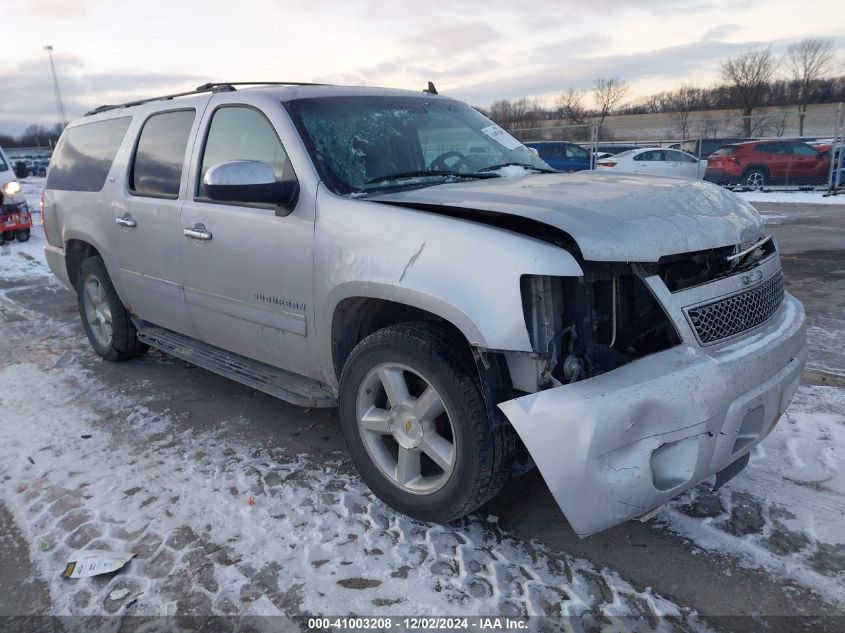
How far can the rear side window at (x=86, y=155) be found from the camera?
475cm

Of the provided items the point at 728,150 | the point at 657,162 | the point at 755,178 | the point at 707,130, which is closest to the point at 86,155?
the point at 657,162

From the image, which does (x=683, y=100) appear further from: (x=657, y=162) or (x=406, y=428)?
(x=406, y=428)

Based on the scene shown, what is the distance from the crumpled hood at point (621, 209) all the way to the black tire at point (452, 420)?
22.4 inches

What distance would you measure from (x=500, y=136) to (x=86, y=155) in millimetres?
3281

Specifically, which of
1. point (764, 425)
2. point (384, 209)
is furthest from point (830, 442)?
point (384, 209)

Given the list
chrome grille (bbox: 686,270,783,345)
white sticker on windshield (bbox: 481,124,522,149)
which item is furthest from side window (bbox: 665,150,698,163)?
chrome grille (bbox: 686,270,783,345)

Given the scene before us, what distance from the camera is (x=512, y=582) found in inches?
96.9

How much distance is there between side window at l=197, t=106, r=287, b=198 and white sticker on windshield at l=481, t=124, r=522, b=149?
1408mm

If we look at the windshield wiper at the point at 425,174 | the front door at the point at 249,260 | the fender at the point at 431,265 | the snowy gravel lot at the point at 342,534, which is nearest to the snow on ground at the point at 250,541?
the snowy gravel lot at the point at 342,534

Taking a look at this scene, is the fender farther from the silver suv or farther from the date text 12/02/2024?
the date text 12/02/2024

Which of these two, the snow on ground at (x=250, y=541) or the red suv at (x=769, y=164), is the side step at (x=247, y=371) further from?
the red suv at (x=769, y=164)

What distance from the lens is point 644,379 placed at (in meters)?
2.23

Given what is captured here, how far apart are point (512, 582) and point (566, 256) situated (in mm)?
1246

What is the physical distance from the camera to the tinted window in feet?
13.0
